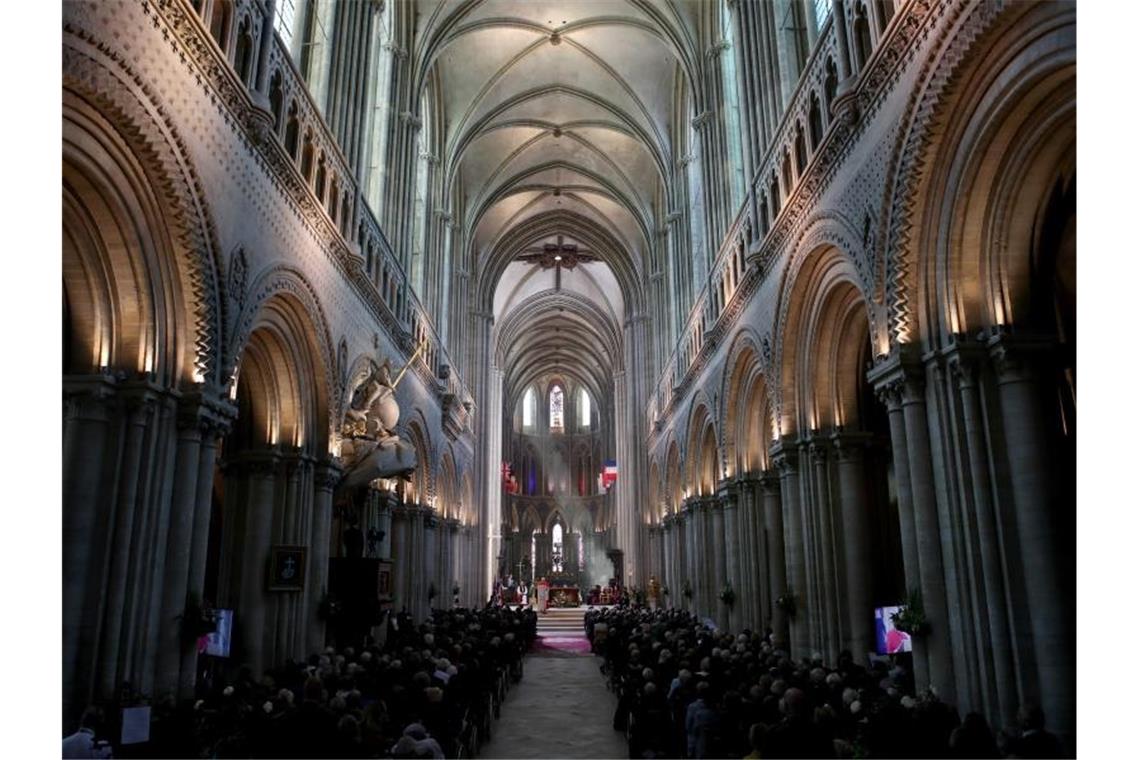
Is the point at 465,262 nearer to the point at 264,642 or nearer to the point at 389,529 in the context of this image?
the point at 389,529

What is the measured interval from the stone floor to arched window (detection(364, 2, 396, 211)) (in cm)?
1213

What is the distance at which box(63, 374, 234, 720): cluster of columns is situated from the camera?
26.1 feet

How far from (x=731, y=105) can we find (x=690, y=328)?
7090mm

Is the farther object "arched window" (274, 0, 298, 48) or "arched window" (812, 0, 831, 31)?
"arched window" (812, 0, 831, 31)

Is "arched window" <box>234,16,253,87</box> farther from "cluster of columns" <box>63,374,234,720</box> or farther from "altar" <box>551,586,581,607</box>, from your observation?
"altar" <box>551,586,581,607</box>

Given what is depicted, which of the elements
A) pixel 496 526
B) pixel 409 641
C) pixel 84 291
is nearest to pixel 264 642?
pixel 409 641

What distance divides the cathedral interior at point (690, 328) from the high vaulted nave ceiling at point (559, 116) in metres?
0.32

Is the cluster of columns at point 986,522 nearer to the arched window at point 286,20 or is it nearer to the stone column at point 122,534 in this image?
the stone column at point 122,534

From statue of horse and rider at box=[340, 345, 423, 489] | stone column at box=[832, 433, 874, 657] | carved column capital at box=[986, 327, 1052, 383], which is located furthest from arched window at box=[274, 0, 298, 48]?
carved column capital at box=[986, 327, 1052, 383]

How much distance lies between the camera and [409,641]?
49.3 ft

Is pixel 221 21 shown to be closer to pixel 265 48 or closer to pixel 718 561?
pixel 265 48

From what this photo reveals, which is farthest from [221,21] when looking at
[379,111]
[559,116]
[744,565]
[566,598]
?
[566,598]

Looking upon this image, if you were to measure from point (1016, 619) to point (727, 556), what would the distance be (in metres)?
12.5

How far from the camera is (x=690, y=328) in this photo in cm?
2523
